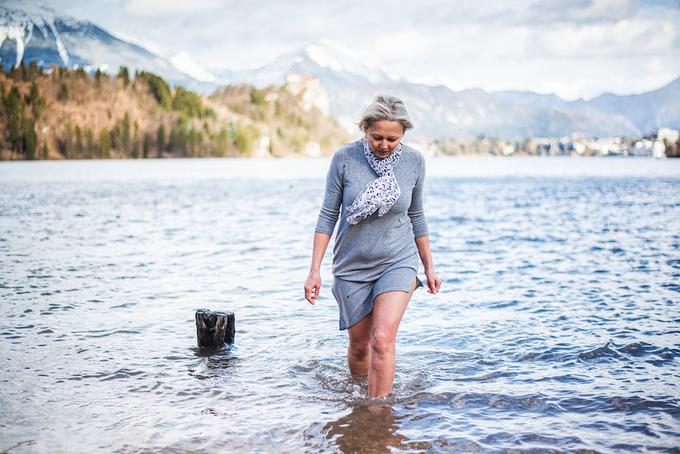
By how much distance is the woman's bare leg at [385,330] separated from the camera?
6117 mm

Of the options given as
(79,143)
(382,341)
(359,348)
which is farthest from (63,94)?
(382,341)

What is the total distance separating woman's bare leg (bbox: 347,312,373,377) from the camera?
21.9ft

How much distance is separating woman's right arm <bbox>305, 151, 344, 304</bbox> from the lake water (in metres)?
1.41

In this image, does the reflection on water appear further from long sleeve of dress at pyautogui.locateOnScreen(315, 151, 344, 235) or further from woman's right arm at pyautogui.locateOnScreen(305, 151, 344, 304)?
long sleeve of dress at pyautogui.locateOnScreen(315, 151, 344, 235)

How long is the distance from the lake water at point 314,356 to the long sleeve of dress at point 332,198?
1967 millimetres

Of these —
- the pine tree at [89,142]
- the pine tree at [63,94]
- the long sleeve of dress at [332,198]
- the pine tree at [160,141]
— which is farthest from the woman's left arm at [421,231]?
the pine tree at [63,94]

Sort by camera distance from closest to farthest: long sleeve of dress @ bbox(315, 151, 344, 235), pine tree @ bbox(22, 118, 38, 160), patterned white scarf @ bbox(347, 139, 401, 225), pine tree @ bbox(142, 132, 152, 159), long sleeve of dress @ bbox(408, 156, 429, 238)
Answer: patterned white scarf @ bbox(347, 139, 401, 225) → long sleeve of dress @ bbox(315, 151, 344, 235) → long sleeve of dress @ bbox(408, 156, 429, 238) → pine tree @ bbox(22, 118, 38, 160) → pine tree @ bbox(142, 132, 152, 159)

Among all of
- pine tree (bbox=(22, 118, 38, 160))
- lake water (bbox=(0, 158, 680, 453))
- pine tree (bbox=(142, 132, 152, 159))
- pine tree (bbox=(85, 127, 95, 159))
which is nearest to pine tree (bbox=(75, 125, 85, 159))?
pine tree (bbox=(85, 127, 95, 159))

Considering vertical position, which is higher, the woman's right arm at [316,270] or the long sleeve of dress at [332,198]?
the long sleeve of dress at [332,198]

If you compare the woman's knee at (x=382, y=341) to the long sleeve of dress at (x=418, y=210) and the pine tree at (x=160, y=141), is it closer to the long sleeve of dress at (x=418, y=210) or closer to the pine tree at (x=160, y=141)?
the long sleeve of dress at (x=418, y=210)

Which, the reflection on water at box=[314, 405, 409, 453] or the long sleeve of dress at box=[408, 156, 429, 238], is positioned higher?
the long sleeve of dress at box=[408, 156, 429, 238]

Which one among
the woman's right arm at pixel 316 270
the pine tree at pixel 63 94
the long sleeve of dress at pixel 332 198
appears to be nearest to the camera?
the long sleeve of dress at pixel 332 198

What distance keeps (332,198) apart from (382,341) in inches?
54.7

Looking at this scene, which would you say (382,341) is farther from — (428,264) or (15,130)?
→ (15,130)
